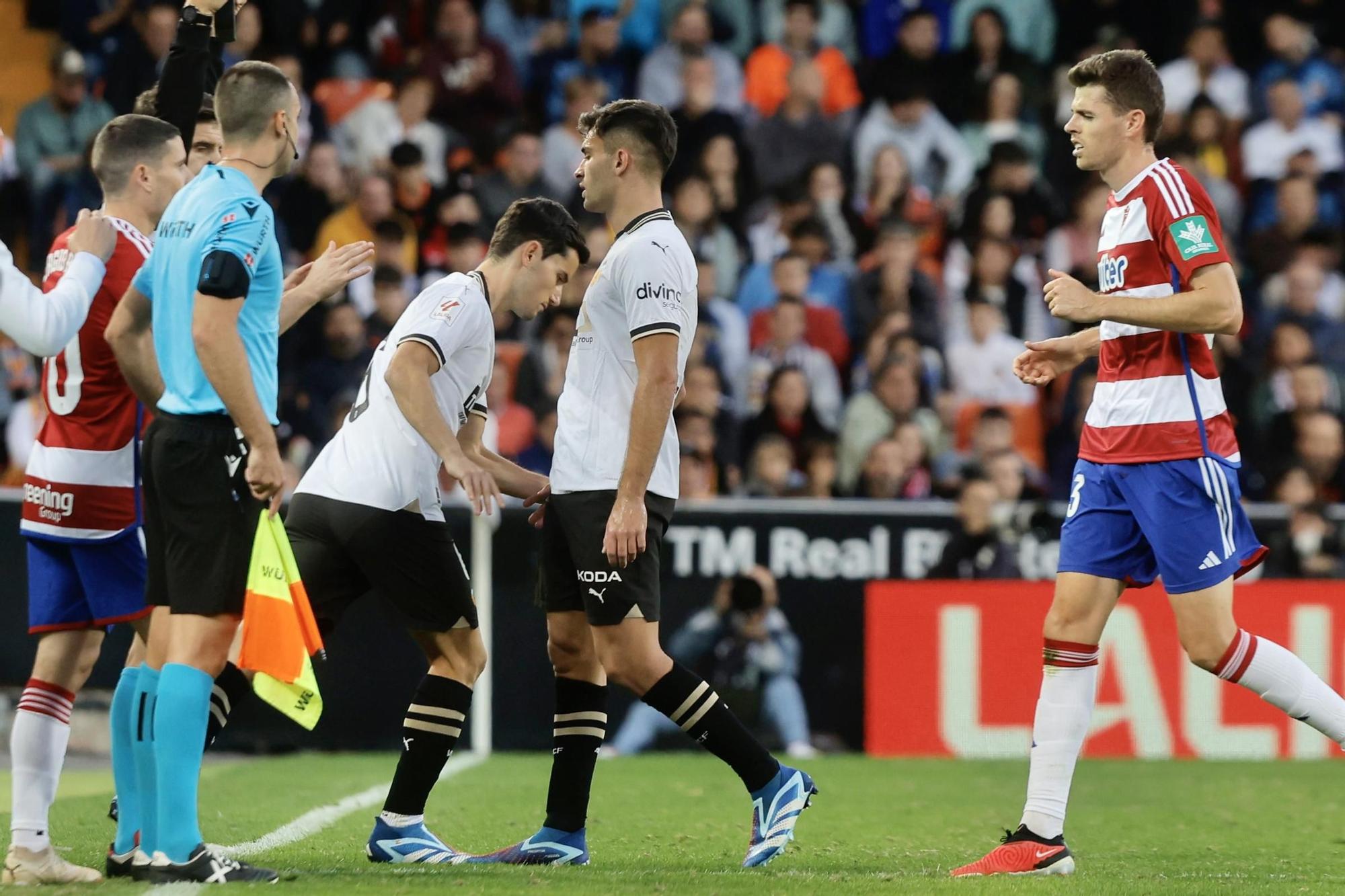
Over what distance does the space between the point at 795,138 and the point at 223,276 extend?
1048cm

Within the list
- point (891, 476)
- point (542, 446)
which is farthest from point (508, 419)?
point (891, 476)

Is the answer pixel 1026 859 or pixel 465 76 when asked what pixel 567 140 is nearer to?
pixel 465 76

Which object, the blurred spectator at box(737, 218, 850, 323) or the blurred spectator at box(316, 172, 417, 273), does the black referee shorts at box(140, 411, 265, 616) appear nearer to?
the blurred spectator at box(316, 172, 417, 273)

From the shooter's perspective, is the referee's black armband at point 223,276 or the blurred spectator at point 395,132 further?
the blurred spectator at point 395,132

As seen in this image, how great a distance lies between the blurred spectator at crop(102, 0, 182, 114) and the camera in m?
14.3

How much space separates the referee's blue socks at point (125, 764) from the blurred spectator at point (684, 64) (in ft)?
33.9

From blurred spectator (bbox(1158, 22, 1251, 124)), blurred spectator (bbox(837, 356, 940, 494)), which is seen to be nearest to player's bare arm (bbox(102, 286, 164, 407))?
blurred spectator (bbox(837, 356, 940, 494))

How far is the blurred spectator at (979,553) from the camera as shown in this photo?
10797 millimetres

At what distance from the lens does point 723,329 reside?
13328mm

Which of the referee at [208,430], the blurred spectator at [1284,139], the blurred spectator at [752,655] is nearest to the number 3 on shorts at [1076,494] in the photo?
the referee at [208,430]

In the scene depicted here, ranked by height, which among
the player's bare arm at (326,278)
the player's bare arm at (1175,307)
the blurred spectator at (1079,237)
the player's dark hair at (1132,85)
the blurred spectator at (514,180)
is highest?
the blurred spectator at (514,180)

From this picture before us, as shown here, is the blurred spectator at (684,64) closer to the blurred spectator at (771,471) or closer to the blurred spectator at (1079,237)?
the blurred spectator at (1079,237)

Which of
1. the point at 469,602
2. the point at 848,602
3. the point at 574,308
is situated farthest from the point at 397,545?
the point at 574,308

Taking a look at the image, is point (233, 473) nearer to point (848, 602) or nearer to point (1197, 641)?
point (1197, 641)
